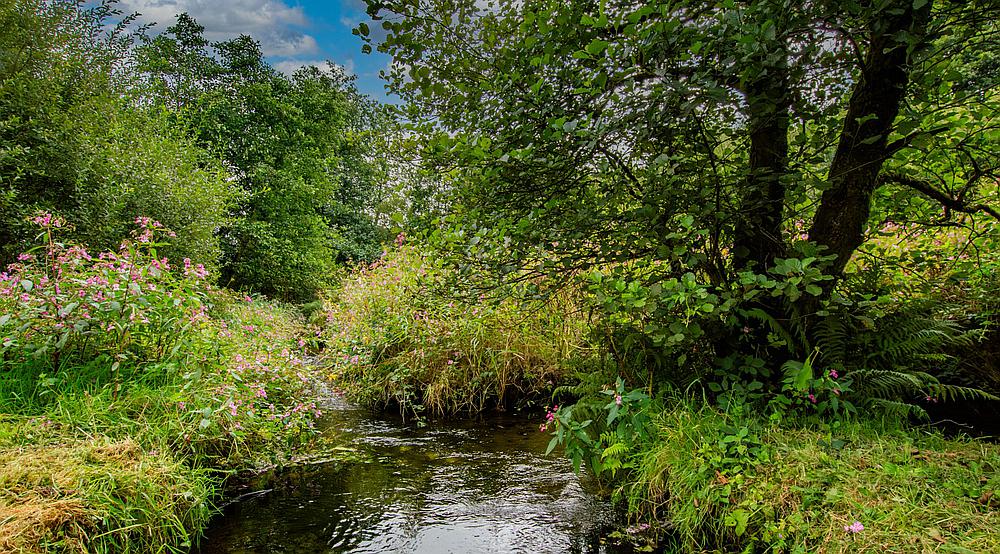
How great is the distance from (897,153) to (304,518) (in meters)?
4.50

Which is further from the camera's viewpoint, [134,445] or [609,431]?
[609,431]

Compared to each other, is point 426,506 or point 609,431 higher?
point 609,431

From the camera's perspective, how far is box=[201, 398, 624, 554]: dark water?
123 inches

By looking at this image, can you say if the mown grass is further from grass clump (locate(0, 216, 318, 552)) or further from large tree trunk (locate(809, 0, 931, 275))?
grass clump (locate(0, 216, 318, 552))

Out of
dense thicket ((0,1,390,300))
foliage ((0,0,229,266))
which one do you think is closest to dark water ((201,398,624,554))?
dense thicket ((0,1,390,300))

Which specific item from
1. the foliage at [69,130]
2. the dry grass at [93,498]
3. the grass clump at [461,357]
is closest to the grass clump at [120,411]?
the dry grass at [93,498]

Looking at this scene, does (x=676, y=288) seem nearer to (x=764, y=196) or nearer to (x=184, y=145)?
(x=764, y=196)

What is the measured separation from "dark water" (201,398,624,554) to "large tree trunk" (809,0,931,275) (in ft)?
7.79

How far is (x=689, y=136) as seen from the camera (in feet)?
10.0

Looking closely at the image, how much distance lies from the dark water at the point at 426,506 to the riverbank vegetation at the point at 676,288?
272mm

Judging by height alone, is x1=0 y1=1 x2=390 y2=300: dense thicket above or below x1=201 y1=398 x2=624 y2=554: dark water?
above

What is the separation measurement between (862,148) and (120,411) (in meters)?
4.99

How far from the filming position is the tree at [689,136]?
2357 millimetres

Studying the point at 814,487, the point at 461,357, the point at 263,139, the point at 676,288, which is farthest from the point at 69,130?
the point at 263,139
